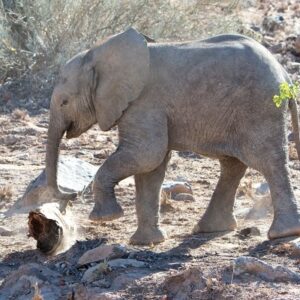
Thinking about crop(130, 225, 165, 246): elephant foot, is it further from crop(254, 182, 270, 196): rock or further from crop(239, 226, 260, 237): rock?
crop(254, 182, 270, 196): rock

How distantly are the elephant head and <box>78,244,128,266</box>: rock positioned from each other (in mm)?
1041

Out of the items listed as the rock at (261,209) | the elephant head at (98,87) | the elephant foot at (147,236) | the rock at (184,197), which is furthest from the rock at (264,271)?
the rock at (184,197)

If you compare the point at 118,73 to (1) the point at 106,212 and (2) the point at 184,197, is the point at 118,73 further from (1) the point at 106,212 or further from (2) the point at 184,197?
(2) the point at 184,197

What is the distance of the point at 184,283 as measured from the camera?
22.7ft

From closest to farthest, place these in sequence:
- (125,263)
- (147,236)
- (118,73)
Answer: (125,263), (118,73), (147,236)

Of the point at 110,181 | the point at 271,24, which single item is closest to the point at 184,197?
the point at 110,181

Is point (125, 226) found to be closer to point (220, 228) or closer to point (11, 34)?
point (220, 228)

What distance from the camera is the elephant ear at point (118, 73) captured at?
834 cm

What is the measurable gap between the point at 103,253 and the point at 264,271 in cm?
129

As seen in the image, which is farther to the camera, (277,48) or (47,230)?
(277,48)

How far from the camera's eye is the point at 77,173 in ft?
33.1

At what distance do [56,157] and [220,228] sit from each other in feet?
4.61

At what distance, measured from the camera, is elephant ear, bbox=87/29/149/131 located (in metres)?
8.34

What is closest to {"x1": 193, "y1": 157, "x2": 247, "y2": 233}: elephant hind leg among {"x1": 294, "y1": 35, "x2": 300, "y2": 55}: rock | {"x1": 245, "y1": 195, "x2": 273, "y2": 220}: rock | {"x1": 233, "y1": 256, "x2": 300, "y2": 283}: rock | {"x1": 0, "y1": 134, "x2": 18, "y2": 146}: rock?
{"x1": 245, "y1": 195, "x2": 273, "y2": 220}: rock
